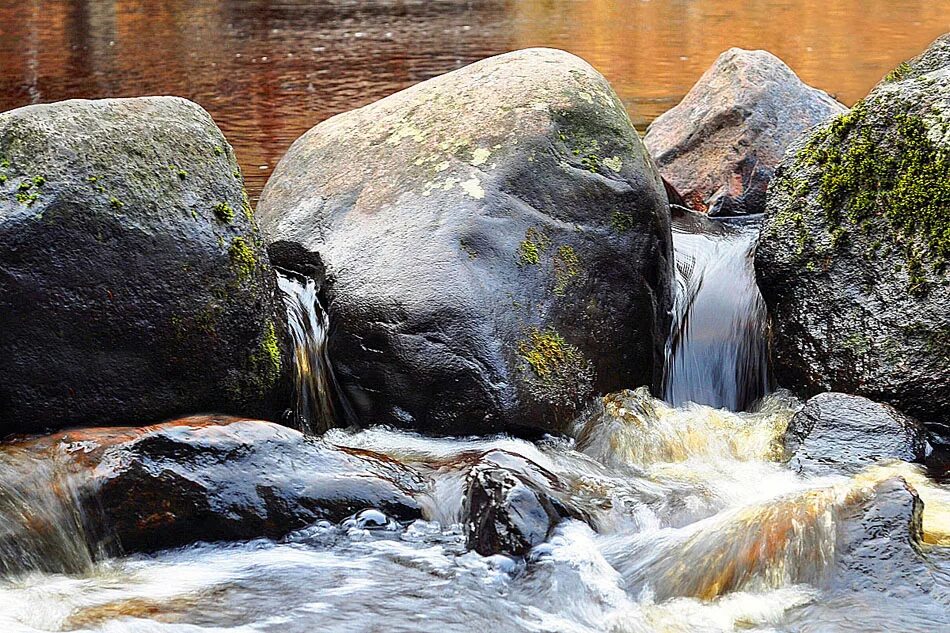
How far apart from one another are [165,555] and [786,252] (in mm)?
3305

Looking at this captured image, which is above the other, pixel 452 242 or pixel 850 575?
pixel 452 242

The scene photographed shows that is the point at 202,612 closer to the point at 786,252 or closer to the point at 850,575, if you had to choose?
the point at 850,575

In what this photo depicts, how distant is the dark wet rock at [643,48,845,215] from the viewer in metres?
8.36

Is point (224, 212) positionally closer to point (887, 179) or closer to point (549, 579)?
point (549, 579)

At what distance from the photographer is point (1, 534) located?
12.5 ft

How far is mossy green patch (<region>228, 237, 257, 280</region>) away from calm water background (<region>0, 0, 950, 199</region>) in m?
4.29

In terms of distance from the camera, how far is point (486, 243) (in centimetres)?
533

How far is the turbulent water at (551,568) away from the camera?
11.8 feet

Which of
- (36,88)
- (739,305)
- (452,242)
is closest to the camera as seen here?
(452,242)

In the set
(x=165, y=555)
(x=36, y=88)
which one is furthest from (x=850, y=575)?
(x=36, y=88)

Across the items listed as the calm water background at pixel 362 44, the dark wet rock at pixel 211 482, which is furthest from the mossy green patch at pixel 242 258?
the calm water background at pixel 362 44

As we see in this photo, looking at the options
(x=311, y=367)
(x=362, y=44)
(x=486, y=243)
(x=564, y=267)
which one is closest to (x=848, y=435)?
(x=564, y=267)

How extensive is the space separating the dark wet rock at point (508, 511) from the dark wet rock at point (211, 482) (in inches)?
11.6

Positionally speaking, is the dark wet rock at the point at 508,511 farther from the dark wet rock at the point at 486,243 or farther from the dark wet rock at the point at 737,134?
the dark wet rock at the point at 737,134
